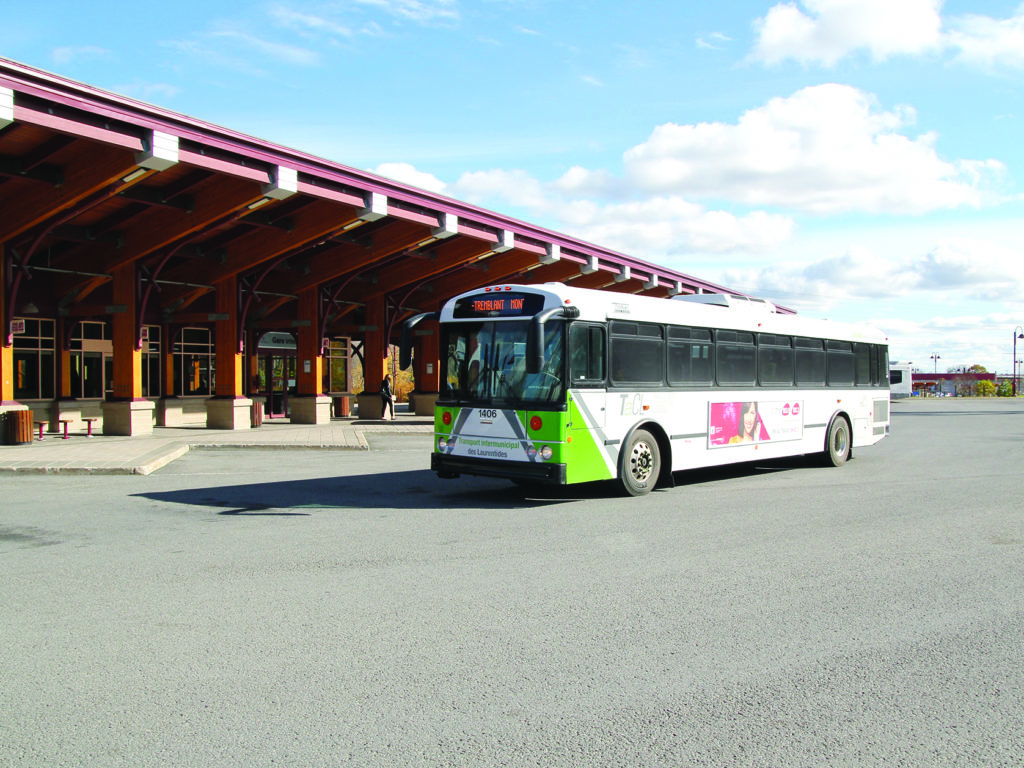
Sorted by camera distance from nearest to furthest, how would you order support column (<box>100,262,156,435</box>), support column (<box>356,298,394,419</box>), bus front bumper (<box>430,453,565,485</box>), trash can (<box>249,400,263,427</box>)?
1. bus front bumper (<box>430,453,565,485</box>)
2. support column (<box>100,262,156,435</box>)
3. trash can (<box>249,400,263,427</box>)
4. support column (<box>356,298,394,419</box>)

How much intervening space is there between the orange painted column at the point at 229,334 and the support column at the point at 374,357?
686 cm

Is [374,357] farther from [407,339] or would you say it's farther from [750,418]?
[407,339]

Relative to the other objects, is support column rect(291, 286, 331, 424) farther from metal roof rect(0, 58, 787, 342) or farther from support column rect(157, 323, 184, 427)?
support column rect(157, 323, 184, 427)

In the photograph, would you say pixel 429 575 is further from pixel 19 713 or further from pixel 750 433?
pixel 750 433

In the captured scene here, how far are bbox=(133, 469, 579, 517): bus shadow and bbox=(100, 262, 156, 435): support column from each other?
10.3 meters

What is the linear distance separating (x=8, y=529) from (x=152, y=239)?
13.6 m

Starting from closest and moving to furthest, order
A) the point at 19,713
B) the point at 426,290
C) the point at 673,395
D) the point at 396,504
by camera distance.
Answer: the point at 19,713 < the point at 396,504 < the point at 673,395 < the point at 426,290

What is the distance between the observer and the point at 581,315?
11289 millimetres

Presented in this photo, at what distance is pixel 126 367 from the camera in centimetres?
2209

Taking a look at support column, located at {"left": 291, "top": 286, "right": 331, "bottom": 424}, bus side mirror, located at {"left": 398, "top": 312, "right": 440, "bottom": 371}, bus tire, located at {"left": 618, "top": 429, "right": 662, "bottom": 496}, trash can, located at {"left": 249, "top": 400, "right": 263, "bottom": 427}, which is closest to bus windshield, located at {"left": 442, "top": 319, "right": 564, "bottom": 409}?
bus side mirror, located at {"left": 398, "top": 312, "right": 440, "bottom": 371}

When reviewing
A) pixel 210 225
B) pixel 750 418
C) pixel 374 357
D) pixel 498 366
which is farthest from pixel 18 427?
pixel 750 418

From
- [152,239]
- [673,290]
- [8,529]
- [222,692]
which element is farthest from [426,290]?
[222,692]

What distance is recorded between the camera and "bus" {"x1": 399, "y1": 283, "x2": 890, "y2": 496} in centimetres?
1109

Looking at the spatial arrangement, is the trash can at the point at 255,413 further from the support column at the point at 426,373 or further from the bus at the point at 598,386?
the bus at the point at 598,386
